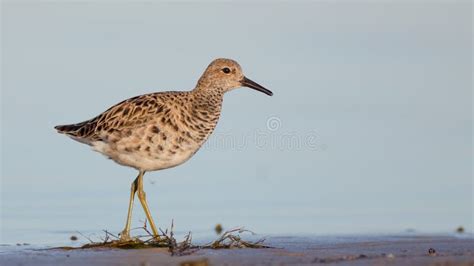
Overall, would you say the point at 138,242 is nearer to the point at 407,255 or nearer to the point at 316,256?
the point at 316,256

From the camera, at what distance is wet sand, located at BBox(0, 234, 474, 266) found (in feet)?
29.9

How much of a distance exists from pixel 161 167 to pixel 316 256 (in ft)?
8.27

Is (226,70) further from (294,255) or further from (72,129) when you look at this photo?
(294,255)

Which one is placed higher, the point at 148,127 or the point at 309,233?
the point at 148,127

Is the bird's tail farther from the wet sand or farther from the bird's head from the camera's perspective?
the wet sand

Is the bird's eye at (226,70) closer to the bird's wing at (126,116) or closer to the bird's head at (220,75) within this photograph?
the bird's head at (220,75)

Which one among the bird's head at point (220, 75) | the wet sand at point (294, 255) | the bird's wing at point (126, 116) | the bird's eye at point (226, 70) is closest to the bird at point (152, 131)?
the bird's wing at point (126, 116)

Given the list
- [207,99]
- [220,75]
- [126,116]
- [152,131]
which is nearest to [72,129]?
[126,116]

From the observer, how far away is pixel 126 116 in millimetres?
11398

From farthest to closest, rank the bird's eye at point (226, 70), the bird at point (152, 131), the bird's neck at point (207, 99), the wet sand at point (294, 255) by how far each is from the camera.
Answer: the bird's eye at point (226, 70), the bird's neck at point (207, 99), the bird at point (152, 131), the wet sand at point (294, 255)

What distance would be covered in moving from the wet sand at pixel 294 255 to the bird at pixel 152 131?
4.00ft

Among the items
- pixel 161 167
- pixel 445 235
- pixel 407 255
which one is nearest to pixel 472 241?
pixel 445 235

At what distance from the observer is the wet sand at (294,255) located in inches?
358

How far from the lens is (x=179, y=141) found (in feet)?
37.0
